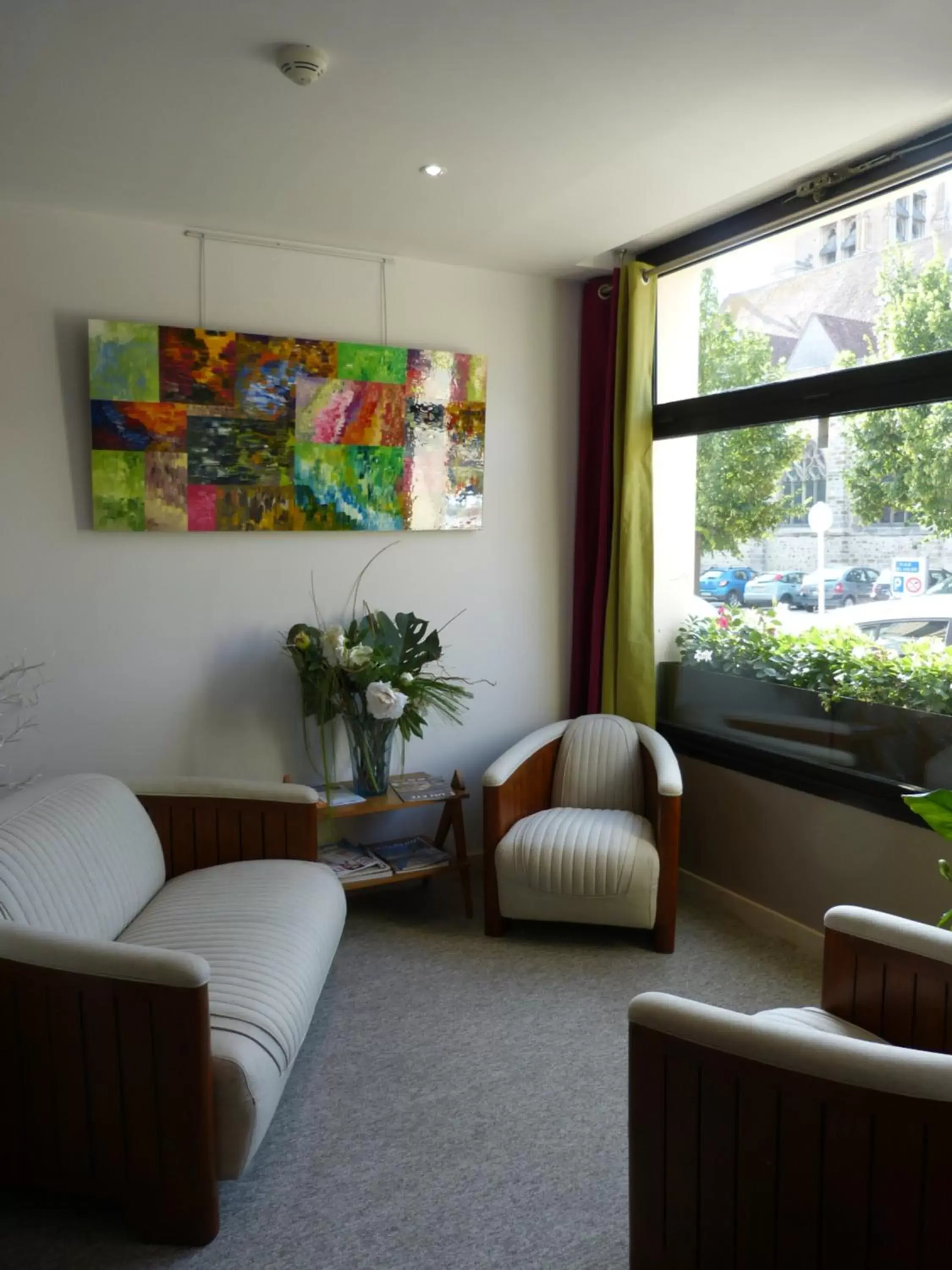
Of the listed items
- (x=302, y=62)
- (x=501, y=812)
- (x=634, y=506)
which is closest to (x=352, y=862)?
(x=501, y=812)

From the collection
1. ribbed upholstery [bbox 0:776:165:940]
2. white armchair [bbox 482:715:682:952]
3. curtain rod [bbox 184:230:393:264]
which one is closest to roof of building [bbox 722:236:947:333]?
curtain rod [bbox 184:230:393:264]

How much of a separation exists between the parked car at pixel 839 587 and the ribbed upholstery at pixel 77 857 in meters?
2.38

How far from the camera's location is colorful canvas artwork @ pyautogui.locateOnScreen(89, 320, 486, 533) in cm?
318

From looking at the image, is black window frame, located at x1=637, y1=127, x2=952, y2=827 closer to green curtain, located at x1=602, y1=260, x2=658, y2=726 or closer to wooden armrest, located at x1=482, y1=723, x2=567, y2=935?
green curtain, located at x1=602, y1=260, x2=658, y2=726

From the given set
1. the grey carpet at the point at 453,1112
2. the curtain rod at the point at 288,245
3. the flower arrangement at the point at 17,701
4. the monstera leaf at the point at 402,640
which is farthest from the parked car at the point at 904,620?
the flower arrangement at the point at 17,701

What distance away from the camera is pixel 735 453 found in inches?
143

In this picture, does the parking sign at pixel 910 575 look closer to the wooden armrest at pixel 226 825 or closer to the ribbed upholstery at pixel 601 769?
the ribbed upholstery at pixel 601 769

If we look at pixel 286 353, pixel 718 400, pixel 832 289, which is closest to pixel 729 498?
pixel 718 400

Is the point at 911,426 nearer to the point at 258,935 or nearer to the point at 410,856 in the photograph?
the point at 410,856

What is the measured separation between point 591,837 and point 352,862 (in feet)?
2.91

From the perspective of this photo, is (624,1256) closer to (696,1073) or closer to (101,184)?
(696,1073)

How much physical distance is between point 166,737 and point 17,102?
2017 mm

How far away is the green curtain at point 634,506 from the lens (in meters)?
3.75

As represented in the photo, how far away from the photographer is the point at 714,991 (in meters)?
2.95
